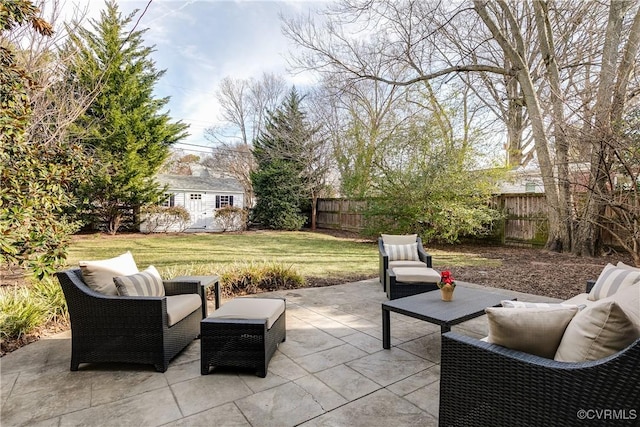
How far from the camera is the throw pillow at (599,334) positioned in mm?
1402

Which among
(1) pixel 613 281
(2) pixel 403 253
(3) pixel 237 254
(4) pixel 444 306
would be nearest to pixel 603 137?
(1) pixel 613 281

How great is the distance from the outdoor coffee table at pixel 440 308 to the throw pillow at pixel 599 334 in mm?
1182

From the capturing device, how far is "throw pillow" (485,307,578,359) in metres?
1.61

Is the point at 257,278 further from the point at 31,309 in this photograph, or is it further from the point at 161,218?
the point at 161,218

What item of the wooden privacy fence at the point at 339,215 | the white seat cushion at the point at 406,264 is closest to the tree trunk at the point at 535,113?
the white seat cushion at the point at 406,264

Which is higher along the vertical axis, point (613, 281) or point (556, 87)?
point (556, 87)

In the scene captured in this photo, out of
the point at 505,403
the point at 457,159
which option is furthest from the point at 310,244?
the point at 505,403

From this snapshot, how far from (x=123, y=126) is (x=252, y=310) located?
42.2 feet

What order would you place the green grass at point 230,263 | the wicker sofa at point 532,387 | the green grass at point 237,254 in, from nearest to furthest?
1. the wicker sofa at point 532,387
2. the green grass at point 230,263
3. the green grass at point 237,254

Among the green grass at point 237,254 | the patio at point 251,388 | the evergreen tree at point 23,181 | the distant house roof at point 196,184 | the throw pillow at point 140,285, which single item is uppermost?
the distant house roof at point 196,184

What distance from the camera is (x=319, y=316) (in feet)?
12.9

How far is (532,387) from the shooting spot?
1479 mm

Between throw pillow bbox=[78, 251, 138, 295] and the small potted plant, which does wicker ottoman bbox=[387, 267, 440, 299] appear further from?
throw pillow bbox=[78, 251, 138, 295]

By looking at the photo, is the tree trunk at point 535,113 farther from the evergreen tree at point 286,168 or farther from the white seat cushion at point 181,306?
the evergreen tree at point 286,168
